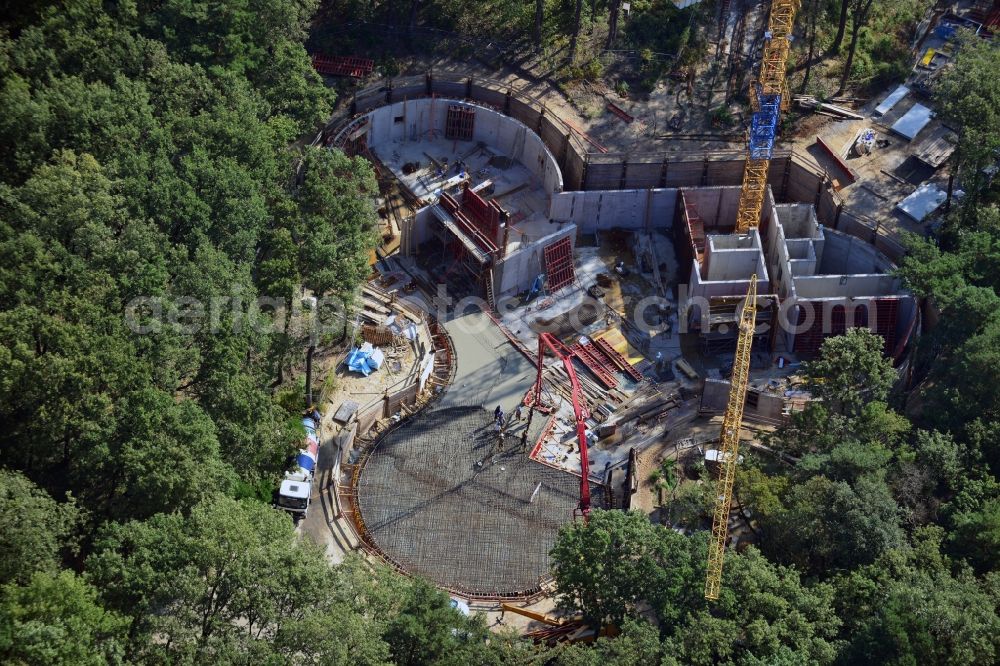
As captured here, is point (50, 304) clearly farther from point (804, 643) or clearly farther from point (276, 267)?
point (804, 643)

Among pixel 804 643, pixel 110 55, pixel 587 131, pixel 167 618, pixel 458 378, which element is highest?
pixel 587 131

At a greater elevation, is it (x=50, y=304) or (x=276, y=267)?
(x=276, y=267)

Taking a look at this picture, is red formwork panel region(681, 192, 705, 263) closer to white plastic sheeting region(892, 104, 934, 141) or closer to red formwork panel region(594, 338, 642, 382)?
red formwork panel region(594, 338, 642, 382)

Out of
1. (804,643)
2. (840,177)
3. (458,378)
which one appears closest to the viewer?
(804,643)

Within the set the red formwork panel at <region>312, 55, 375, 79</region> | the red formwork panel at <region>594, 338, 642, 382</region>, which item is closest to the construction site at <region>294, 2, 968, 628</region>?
the red formwork panel at <region>594, 338, 642, 382</region>

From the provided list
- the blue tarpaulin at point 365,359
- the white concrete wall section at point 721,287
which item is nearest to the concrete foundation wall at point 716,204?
the white concrete wall section at point 721,287

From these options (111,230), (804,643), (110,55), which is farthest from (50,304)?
(804,643)

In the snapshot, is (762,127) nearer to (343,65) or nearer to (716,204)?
(716,204)
